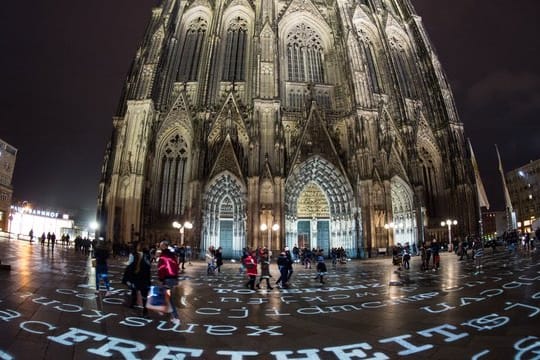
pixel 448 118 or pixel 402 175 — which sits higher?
pixel 448 118

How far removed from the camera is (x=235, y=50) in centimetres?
3344

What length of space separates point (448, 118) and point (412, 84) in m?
5.99

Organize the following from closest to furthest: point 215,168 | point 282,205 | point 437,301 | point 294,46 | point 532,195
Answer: point 437,301 → point 282,205 → point 215,168 → point 294,46 → point 532,195

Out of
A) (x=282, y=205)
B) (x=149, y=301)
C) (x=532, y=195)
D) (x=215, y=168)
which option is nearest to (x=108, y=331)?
(x=149, y=301)

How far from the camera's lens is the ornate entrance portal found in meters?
27.6

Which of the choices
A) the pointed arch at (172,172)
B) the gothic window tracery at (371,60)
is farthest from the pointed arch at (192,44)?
the gothic window tracery at (371,60)

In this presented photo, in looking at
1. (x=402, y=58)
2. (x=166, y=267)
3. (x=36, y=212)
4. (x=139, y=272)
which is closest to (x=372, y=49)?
(x=402, y=58)

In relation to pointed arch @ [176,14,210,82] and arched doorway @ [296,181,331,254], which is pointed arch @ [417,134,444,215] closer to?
arched doorway @ [296,181,331,254]

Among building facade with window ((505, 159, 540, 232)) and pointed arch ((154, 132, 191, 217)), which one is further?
building facade with window ((505, 159, 540, 232))

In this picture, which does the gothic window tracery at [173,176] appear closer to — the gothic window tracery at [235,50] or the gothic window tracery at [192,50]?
the gothic window tracery at [192,50]

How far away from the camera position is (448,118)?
32031mm

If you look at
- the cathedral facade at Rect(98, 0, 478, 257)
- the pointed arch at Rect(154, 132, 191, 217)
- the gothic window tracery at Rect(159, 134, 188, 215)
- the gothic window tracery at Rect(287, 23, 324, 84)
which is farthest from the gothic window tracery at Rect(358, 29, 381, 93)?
the gothic window tracery at Rect(159, 134, 188, 215)

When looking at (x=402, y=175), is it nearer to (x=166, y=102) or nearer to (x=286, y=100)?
(x=286, y=100)

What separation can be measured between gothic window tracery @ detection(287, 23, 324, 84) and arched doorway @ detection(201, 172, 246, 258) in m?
13.1
